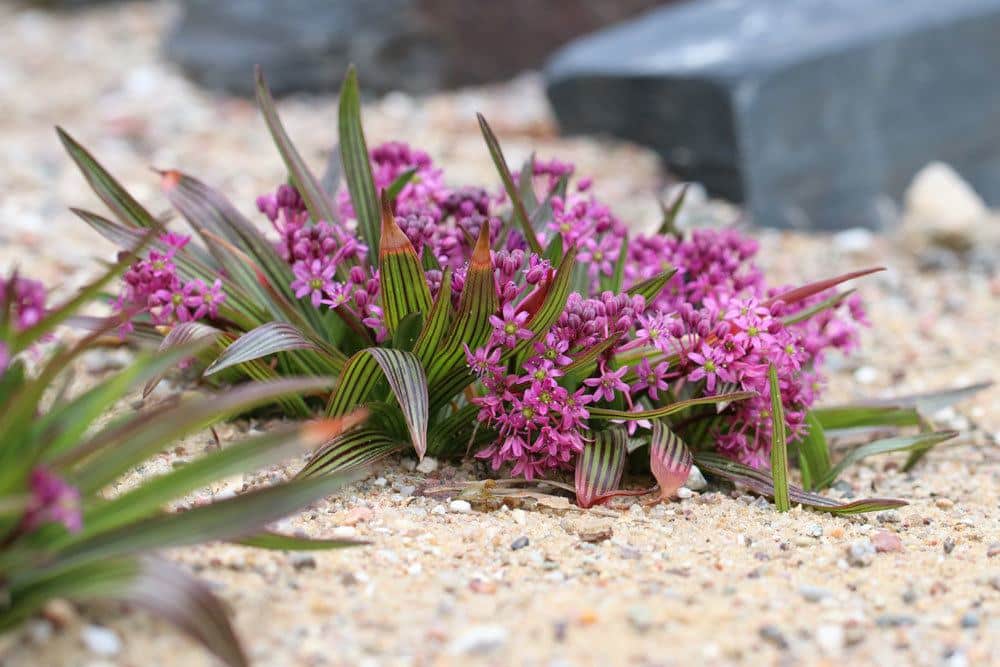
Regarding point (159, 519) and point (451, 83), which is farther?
point (451, 83)

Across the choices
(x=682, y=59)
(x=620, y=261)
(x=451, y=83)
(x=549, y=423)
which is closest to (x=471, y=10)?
(x=451, y=83)

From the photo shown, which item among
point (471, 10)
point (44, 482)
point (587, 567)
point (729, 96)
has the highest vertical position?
point (471, 10)

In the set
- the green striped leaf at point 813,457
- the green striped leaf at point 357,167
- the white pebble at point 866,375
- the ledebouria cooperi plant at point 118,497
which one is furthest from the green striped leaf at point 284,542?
the white pebble at point 866,375

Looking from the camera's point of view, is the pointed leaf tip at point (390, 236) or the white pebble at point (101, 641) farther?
the pointed leaf tip at point (390, 236)

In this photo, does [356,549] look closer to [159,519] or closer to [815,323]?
[159,519]

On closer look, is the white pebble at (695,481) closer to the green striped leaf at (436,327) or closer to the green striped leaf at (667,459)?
the green striped leaf at (667,459)
